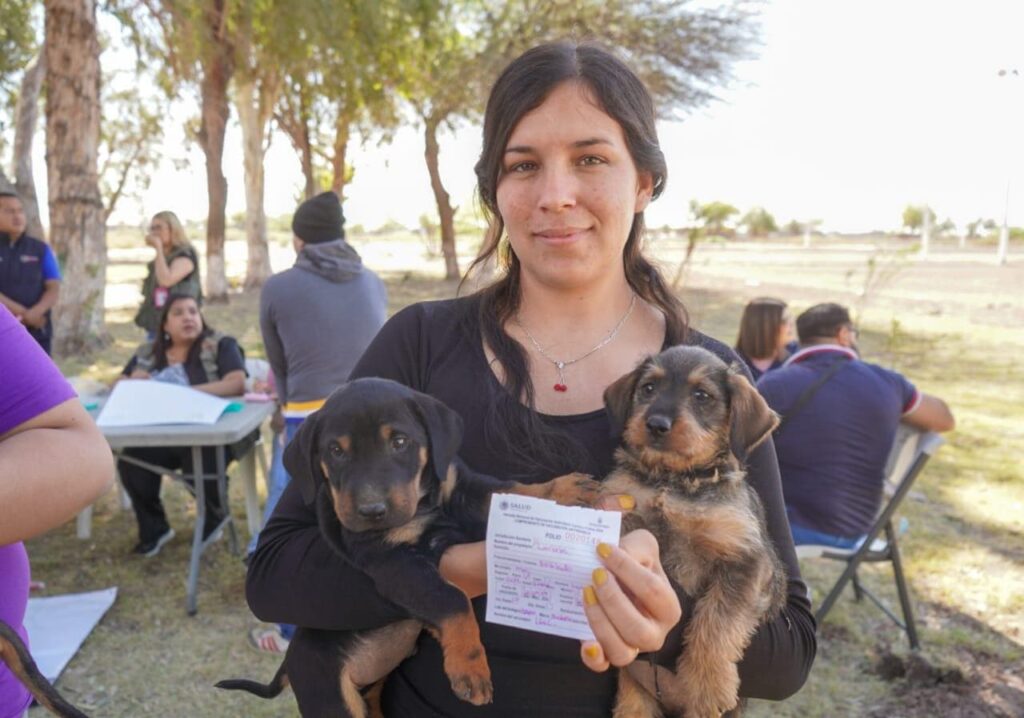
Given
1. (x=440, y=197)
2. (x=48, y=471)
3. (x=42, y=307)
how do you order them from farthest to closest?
(x=440, y=197) → (x=42, y=307) → (x=48, y=471)

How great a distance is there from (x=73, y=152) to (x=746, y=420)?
1313 cm

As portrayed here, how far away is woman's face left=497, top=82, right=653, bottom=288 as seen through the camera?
192 cm

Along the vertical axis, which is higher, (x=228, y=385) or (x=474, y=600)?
(x=474, y=600)

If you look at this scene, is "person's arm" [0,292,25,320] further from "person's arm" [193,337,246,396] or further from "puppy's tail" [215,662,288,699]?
"puppy's tail" [215,662,288,699]

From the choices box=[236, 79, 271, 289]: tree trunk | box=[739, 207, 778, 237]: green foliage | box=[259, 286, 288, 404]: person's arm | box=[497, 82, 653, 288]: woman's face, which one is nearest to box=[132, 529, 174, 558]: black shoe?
box=[259, 286, 288, 404]: person's arm

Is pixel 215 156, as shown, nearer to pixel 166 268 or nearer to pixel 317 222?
pixel 166 268

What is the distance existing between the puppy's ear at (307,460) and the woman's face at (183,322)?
501 centimetres

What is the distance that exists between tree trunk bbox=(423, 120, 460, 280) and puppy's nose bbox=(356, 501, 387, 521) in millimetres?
25869

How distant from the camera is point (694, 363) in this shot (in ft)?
7.14

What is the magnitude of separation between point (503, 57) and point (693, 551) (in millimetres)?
21954

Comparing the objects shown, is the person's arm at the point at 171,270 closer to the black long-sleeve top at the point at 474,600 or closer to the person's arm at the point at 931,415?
the person's arm at the point at 931,415

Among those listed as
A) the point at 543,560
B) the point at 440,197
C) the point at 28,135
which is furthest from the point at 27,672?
the point at 440,197

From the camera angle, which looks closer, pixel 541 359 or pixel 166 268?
pixel 541 359

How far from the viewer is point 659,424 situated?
82.3 inches
